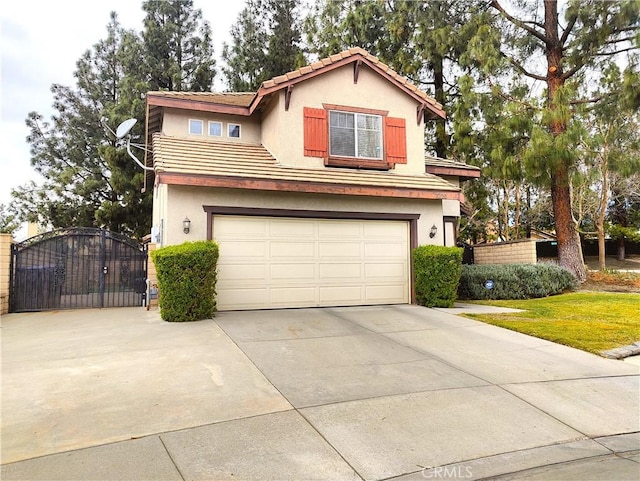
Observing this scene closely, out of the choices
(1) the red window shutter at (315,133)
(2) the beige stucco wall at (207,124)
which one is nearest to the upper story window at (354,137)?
(1) the red window shutter at (315,133)

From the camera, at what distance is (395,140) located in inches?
442

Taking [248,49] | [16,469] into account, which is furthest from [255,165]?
[248,49]

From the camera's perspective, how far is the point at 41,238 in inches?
387

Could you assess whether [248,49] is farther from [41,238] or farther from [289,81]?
[41,238]

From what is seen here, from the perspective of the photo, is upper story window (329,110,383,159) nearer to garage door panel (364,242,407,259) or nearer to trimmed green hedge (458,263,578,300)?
garage door panel (364,242,407,259)

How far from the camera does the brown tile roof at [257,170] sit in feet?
29.4

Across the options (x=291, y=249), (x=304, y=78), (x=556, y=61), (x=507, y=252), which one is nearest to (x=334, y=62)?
(x=304, y=78)

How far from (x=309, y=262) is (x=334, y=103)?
4251mm

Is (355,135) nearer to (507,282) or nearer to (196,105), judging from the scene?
(196,105)

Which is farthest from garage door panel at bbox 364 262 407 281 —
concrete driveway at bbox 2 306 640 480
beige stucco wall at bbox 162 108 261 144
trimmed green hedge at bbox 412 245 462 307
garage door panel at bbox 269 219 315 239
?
beige stucco wall at bbox 162 108 261 144

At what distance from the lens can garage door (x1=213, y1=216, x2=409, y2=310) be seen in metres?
9.30

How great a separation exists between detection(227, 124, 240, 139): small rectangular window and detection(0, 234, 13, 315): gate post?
594 cm

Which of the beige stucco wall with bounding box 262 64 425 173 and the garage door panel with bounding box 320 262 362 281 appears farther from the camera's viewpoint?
the beige stucco wall with bounding box 262 64 425 173

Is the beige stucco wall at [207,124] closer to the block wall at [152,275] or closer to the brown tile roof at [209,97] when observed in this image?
the brown tile roof at [209,97]
